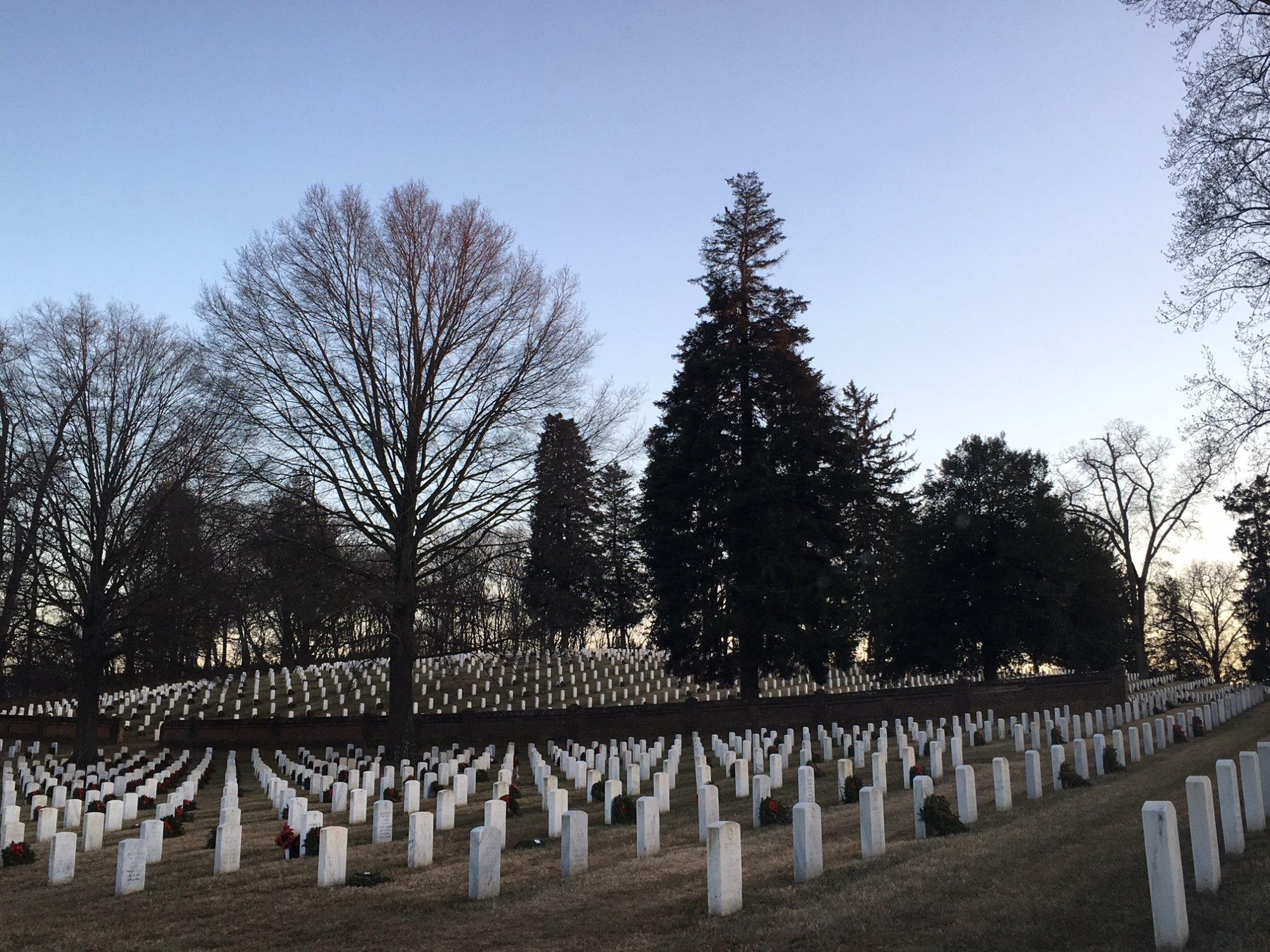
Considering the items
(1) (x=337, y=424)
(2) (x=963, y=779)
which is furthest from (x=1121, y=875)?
(1) (x=337, y=424)

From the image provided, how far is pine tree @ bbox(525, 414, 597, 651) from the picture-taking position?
674 inches

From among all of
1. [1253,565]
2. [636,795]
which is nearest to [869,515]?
[636,795]

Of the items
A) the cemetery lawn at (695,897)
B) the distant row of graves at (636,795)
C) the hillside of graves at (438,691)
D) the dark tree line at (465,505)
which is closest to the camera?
the cemetery lawn at (695,897)

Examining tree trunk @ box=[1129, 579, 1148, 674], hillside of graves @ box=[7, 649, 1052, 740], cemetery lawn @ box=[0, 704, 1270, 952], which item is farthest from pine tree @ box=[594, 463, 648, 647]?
tree trunk @ box=[1129, 579, 1148, 674]

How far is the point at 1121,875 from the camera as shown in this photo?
6.17 m

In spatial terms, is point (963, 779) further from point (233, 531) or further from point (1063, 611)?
point (1063, 611)

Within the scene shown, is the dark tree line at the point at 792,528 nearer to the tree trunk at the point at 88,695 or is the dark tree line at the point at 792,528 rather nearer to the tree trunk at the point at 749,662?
the tree trunk at the point at 749,662

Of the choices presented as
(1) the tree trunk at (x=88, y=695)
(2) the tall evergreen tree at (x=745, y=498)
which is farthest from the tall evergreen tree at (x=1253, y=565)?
(1) the tree trunk at (x=88, y=695)

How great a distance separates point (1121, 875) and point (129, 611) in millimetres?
21248

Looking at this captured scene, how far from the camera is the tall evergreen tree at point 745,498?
26438 mm

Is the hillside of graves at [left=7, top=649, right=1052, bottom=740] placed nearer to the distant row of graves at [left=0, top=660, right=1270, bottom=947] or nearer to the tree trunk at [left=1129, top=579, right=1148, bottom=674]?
the distant row of graves at [left=0, top=660, right=1270, bottom=947]

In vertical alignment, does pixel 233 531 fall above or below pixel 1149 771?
above

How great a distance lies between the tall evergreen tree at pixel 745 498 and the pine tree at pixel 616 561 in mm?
1092

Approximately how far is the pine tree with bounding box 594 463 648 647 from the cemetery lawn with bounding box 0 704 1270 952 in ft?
28.5
